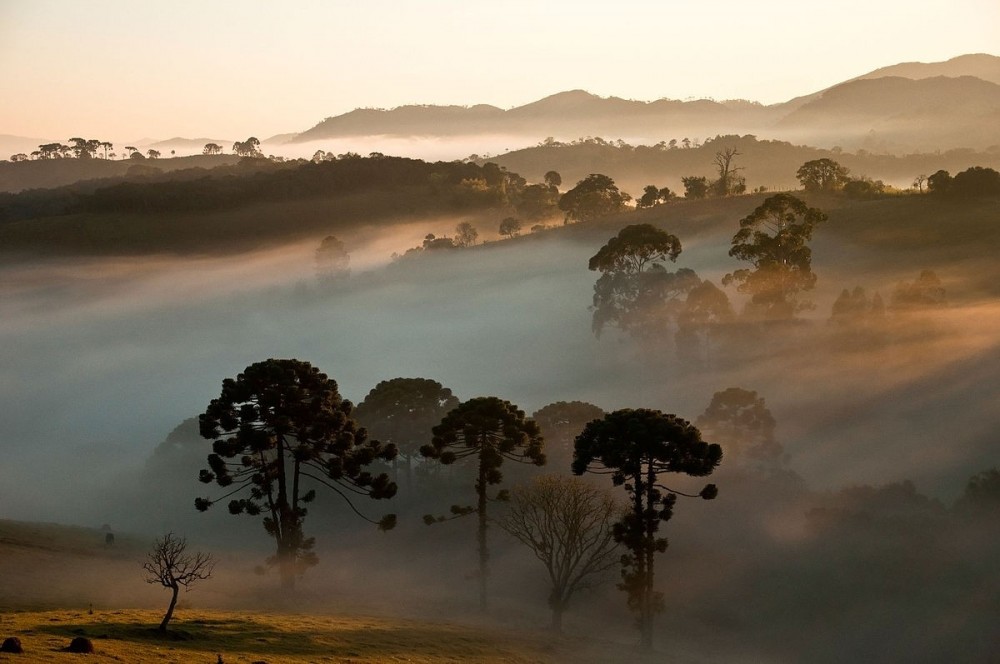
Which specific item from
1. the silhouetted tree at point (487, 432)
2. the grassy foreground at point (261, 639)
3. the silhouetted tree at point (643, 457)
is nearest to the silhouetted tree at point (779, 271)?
the silhouetted tree at point (487, 432)

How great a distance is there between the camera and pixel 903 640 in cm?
8031

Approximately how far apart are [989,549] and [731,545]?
2097 centimetres

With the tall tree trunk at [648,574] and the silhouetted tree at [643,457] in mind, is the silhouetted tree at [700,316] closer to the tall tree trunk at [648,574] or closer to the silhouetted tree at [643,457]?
the tall tree trunk at [648,574]

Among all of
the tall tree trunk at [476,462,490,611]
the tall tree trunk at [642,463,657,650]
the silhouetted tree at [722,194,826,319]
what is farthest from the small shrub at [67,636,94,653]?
the silhouetted tree at [722,194,826,319]

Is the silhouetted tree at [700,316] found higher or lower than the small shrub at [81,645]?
higher

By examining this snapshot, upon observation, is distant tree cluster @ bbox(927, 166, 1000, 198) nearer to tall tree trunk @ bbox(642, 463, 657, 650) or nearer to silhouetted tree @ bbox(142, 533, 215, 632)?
tall tree trunk @ bbox(642, 463, 657, 650)

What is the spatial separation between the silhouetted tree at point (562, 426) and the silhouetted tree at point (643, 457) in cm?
3814

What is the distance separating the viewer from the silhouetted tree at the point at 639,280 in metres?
154

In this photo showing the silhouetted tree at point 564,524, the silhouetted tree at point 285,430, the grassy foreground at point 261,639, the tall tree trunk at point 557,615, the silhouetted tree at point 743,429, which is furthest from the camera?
the silhouetted tree at point 743,429

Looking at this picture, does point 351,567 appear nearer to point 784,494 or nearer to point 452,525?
point 452,525

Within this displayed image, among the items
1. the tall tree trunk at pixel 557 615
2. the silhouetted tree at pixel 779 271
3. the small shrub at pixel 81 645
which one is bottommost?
the tall tree trunk at pixel 557 615

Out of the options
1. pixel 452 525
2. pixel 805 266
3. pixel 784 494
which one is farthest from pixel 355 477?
pixel 805 266

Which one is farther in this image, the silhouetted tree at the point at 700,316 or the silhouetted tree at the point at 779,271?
the silhouetted tree at the point at 779,271

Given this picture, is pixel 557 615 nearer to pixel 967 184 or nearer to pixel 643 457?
pixel 643 457
